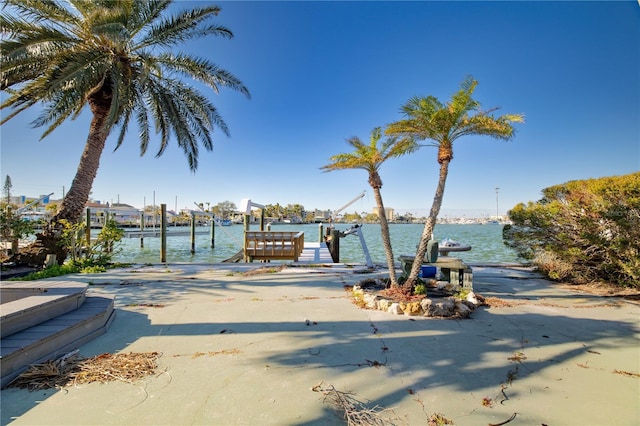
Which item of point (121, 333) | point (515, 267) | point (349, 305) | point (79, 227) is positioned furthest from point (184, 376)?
point (515, 267)

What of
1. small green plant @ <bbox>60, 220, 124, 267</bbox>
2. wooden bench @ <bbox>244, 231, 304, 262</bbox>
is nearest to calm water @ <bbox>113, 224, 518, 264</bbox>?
small green plant @ <bbox>60, 220, 124, 267</bbox>

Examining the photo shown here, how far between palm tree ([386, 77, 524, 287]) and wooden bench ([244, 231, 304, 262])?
7.43 meters

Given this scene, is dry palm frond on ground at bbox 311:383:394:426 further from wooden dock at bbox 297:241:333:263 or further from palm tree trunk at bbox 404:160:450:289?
wooden dock at bbox 297:241:333:263

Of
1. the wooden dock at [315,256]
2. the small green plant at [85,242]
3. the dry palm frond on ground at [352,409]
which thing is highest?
the small green plant at [85,242]

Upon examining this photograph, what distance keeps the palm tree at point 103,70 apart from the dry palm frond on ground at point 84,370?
6.68m

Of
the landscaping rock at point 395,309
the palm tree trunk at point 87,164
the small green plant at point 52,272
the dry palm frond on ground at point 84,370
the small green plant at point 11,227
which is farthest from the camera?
the palm tree trunk at point 87,164

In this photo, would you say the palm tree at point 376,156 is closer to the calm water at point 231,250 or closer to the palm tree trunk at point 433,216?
the palm tree trunk at point 433,216

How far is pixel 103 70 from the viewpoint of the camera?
786 centimetres

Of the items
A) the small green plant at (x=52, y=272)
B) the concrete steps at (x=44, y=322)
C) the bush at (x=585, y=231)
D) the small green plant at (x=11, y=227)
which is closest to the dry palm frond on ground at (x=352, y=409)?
the concrete steps at (x=44, y=322)

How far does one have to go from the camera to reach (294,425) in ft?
7.08

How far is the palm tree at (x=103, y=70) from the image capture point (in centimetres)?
689

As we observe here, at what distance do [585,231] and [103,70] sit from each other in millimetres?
13440

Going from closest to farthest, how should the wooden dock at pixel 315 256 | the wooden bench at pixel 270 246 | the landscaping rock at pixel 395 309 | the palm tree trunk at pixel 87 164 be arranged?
the landscaping rock at pixel 395 309 < the palm tree trunk at pixel 87 164 < the wooden bench at pixel 270 246 < the wooden dock at pixel 315 256

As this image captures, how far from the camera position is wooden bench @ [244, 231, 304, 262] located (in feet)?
40.3
